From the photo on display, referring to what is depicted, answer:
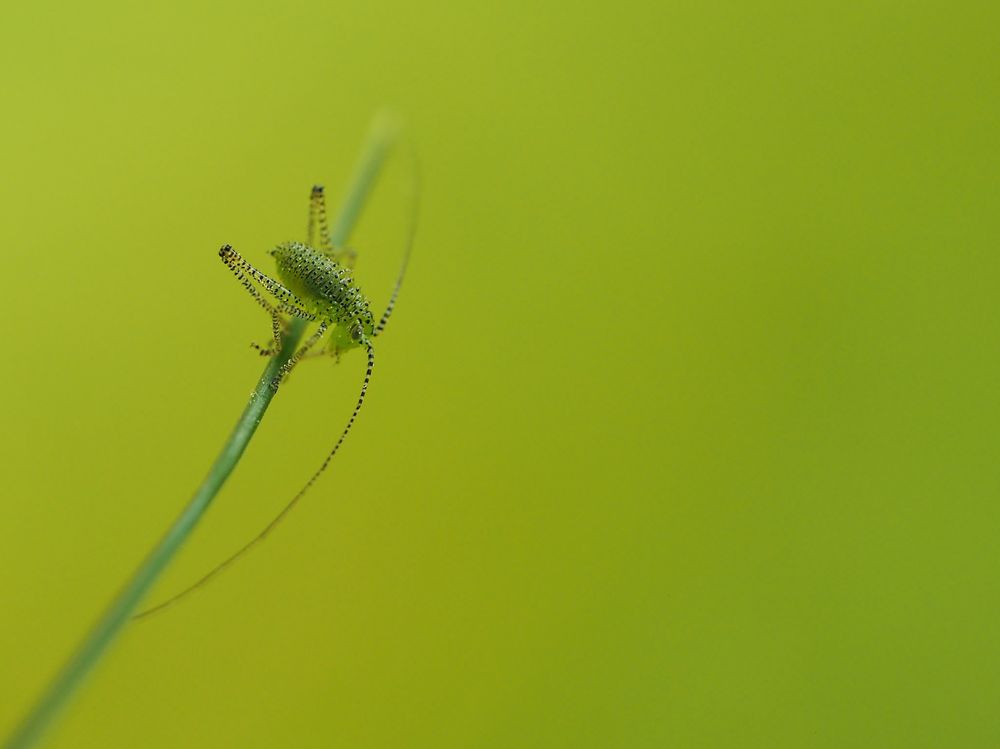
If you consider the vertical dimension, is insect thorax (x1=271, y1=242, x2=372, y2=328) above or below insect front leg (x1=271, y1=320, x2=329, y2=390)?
above

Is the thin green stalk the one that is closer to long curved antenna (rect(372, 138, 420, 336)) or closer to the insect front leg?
the insect front leg

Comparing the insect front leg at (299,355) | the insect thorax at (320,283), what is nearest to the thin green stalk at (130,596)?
the insect front leg at (299,355)

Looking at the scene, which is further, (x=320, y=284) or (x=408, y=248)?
→ (x=408, y=248)

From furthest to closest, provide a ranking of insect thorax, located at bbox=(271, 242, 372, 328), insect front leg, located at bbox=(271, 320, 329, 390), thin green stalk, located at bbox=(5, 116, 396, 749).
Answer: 1. insect thorax, located at bbox=(271, 242, 372, 328)
2. insect front leg, located at bbox=(271, 320, 329, 390)
3. thin green stalk, located at bbox=(5, 116, 396, 749)

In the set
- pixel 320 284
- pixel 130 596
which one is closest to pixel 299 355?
pixel 320 284

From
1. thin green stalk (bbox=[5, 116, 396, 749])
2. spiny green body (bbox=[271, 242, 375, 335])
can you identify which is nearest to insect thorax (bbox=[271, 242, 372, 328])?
spiny green body (bbox=[271, 242, 375, 335])

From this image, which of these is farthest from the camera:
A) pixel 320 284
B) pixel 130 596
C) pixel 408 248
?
pixel 408 248

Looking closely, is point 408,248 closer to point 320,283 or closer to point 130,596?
point 320,283

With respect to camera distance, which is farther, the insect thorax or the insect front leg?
the insect thorax

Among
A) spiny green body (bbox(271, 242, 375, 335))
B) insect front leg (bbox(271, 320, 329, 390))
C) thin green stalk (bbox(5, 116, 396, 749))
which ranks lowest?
thin green stalk (bbox(5, 116, 396, 749))

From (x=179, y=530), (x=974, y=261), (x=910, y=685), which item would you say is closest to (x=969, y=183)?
(x=974, y=261)
